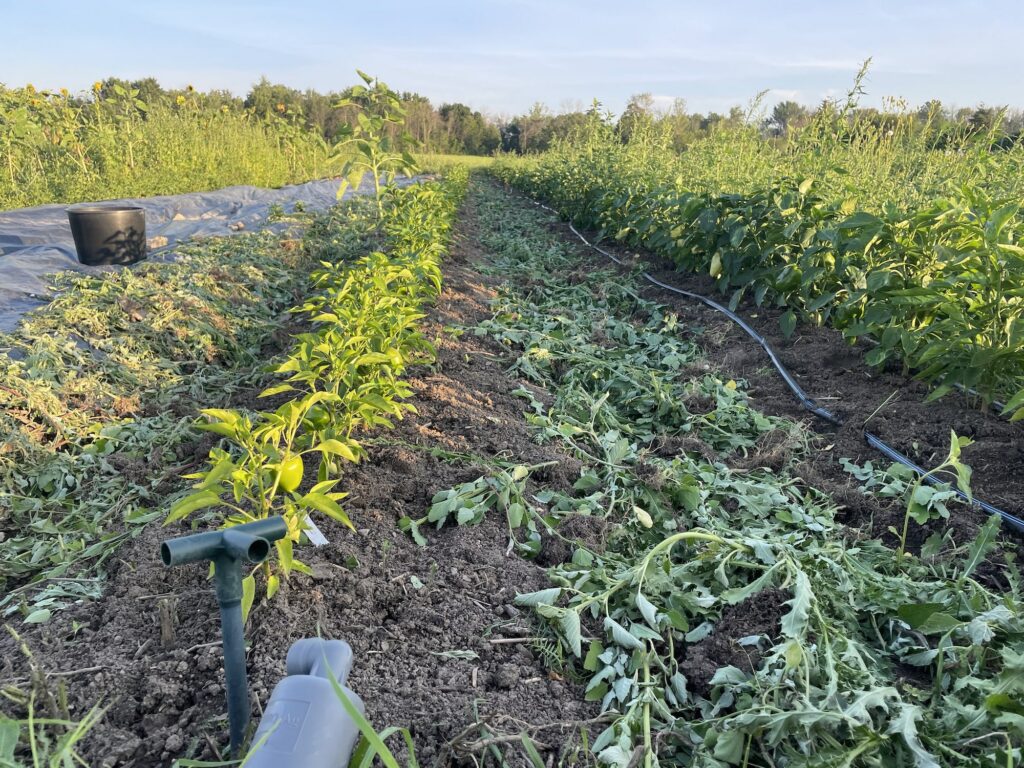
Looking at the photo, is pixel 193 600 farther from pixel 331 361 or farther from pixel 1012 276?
pixel 1012 276

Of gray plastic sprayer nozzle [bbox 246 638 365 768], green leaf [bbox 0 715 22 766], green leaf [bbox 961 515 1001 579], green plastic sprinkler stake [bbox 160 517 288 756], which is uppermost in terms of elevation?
green plastic sprinkler stake [bbox 160 517 288 756]

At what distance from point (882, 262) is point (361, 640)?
3.84 meters

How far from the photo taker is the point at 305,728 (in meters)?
1.03

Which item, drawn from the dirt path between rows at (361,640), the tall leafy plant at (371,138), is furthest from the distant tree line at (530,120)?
the dirt path between rows at (361,640)

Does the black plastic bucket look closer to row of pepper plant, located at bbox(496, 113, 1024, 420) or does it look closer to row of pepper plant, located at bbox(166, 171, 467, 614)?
row of pepper plant, located at bbox(166, 171, 467, 614)

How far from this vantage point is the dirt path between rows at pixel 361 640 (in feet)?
4.80

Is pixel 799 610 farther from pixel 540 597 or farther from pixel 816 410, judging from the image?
pixel 816 410

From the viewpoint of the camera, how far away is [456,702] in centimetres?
157

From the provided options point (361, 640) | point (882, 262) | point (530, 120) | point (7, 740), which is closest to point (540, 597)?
point (361, 640)

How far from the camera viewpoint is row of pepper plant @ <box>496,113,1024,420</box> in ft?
10.2

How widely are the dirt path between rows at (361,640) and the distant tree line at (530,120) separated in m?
4.72

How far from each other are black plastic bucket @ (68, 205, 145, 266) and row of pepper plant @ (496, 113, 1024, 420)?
5.23 meters

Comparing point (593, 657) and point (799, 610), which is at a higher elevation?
point (799, 610)

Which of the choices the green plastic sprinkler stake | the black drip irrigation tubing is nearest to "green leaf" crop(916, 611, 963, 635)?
the black drip irrigation tubing
